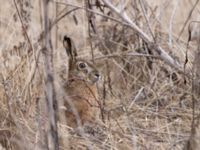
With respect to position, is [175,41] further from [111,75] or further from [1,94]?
[1,94]

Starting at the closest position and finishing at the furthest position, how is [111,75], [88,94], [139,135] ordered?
[139,135], [88,94], [111,75]

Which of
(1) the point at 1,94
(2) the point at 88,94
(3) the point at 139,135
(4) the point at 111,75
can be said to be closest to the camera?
(3) the point at 139,135

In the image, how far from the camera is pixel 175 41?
Answer: 17.9 feet

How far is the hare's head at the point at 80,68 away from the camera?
5.12 metres

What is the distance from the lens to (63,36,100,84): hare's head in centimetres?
512

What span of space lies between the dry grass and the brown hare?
0.10 meters

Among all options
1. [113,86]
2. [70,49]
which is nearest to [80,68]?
[70,49]

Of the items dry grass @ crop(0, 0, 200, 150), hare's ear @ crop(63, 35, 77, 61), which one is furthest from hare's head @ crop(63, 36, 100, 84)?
dry grass @ crop(0, 0, 200, 150)

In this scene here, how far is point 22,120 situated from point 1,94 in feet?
1.18

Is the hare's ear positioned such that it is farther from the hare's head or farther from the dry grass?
the dry grass

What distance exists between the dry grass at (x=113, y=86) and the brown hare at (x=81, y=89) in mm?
96

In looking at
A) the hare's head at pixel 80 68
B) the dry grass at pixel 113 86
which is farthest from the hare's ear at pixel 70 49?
the dry grass at pixel 113 86

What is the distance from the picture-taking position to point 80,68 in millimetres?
5168

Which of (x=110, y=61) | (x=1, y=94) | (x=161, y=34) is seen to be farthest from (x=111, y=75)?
(x=1, y=94)
